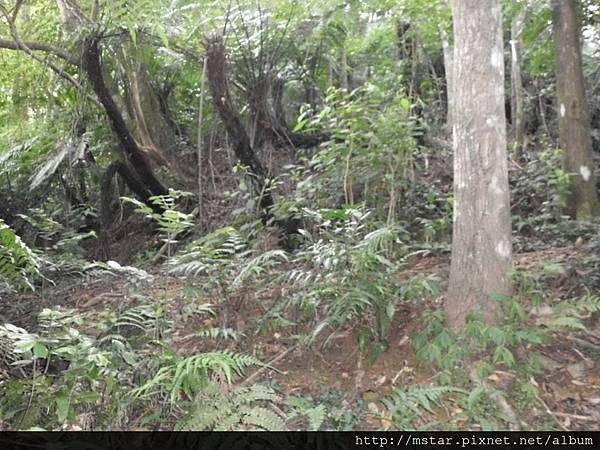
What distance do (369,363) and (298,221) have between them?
3.24 m

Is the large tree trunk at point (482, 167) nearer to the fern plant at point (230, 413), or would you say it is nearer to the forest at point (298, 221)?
the forest at point (298, 221)

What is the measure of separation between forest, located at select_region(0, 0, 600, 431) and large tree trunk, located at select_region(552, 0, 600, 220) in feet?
0.10

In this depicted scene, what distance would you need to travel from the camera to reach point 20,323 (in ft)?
16.6

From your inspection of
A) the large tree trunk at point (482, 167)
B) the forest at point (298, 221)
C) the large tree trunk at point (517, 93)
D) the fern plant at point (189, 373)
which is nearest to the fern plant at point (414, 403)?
the forest at point (298, 221)

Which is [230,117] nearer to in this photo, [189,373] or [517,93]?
[189,373]

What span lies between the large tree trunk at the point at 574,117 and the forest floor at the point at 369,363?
171 cm

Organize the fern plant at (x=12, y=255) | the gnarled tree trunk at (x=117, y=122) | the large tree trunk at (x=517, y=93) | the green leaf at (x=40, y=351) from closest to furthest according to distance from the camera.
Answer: the green leaf at (x=40, y=351) < the fern plant at (x=12, y=255) < the gnarled tree trunk at (x=117, y=122) < the large tree trunk at (x=517, y=93)

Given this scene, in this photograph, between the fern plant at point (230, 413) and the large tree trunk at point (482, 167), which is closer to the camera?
the fern plant at point (230, 413)

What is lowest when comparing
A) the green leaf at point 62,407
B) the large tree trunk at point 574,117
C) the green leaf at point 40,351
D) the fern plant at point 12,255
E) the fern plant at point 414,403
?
the fern plant at point 414,403

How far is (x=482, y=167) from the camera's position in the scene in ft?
13.3

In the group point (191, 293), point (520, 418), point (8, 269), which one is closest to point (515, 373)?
point (520, 418)

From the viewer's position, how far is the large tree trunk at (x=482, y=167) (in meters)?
4.07

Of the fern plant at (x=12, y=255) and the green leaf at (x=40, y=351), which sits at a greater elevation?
the fern plant at (x=12, y=255)

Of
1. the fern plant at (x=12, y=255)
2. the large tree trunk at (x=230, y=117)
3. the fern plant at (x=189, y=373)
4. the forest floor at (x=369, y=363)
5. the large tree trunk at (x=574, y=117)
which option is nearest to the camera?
the fern plant at (x=189, y=373)
